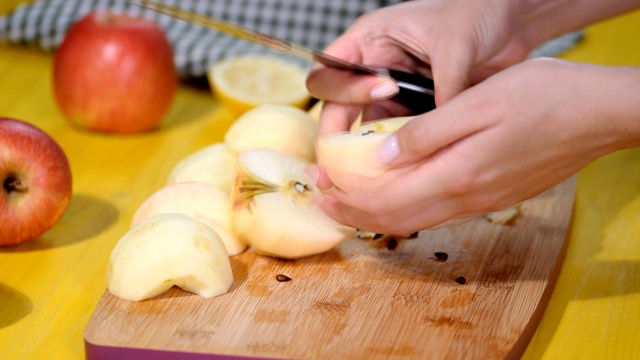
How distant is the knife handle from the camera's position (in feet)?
4.41

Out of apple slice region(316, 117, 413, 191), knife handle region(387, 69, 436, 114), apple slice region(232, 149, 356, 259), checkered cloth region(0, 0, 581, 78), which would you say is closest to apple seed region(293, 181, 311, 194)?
apple slice region(232, 149, 356, 259)

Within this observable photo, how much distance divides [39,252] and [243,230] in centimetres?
33

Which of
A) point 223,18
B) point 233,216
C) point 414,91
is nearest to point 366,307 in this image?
point 233,216

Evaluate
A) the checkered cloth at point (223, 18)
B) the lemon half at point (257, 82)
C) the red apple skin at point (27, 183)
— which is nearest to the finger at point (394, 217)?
the red apple skin at point (27, 183)

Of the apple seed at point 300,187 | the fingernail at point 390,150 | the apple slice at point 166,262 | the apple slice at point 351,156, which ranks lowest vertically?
the apple seed at point 300,187

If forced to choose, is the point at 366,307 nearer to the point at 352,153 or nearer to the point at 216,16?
the point at 352,153

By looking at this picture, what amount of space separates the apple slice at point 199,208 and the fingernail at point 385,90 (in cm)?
26

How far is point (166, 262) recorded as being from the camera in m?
1.12

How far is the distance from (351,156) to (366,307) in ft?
0.64

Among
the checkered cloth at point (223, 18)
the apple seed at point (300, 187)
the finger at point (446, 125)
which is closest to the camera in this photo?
the finger at point (446, 125)

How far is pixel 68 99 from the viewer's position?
1738mm

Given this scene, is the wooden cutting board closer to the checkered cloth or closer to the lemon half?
the lemon half

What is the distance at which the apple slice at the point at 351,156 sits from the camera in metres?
1.11

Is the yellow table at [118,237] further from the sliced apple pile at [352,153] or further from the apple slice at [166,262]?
the sliced apple pile at [352,153]
